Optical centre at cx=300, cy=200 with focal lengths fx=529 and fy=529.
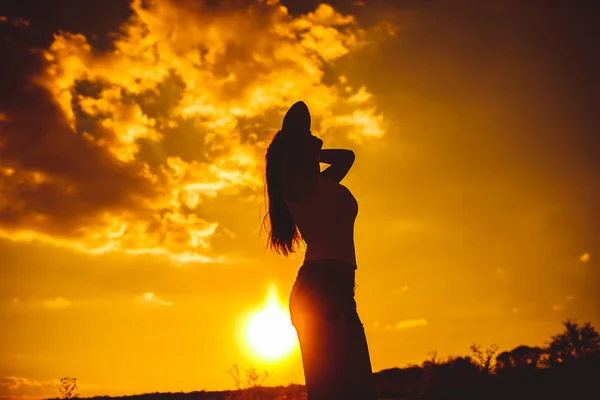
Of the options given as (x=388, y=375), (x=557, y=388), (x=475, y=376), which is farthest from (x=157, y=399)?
(x=557, y=388)

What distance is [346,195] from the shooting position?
3.47 metres

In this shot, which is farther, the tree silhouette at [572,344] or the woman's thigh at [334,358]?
the tree silhouette at [572,344]

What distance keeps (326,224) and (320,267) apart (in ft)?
0.92

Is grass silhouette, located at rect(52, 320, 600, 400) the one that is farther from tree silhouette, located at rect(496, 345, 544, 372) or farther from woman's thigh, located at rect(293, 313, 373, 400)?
woman's thigh, located at rect(293, 313, 373, 400)

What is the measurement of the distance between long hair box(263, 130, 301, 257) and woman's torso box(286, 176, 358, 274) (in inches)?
11.3

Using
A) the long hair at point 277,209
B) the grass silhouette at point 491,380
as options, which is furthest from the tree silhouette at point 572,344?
the long hair at point 277,209

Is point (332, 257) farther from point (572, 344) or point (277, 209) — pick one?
point (572, 344)

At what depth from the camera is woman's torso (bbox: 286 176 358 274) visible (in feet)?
10.7

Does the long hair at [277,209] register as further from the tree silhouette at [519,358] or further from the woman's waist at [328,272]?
the tree silhouette at [519,358]

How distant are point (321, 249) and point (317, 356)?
0.63 m

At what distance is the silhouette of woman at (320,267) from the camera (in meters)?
2.97

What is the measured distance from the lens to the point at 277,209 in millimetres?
3779

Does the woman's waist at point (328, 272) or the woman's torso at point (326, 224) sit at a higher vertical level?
the woman's torso at point (326, 224)

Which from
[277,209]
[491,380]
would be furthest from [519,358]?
[277,209]
